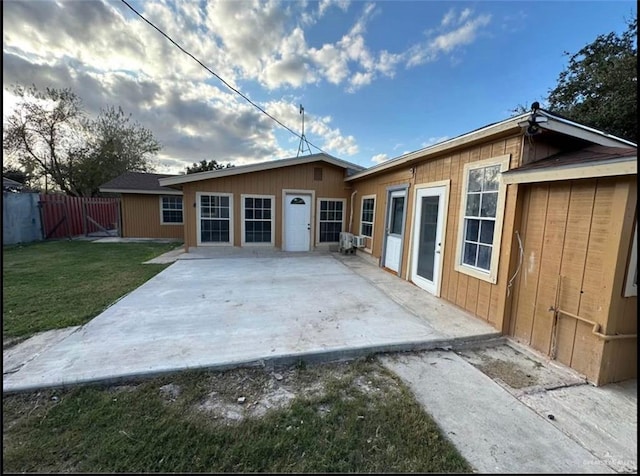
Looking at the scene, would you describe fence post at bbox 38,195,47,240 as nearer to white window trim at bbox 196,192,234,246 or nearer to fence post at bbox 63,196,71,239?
fence post at bbox 63,196,71,239

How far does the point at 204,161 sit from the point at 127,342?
→ 97.9 feet

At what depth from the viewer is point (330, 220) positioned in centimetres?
964

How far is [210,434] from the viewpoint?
6.09 ft

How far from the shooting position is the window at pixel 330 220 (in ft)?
31.2

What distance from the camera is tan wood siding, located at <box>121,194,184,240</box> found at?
476 inches

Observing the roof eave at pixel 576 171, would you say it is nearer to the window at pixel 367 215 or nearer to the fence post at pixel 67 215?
the window at pixel 367 215

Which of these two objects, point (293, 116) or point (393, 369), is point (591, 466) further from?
point (293, 116)

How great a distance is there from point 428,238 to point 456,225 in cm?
90

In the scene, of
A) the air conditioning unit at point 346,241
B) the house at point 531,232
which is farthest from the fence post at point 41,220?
the house at point 531,232

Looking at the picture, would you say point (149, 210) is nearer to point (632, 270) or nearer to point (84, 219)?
point (84, 219)

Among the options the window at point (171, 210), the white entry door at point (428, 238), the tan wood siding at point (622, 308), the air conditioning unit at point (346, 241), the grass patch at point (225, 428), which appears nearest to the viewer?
the grass patch at point (225, 428)

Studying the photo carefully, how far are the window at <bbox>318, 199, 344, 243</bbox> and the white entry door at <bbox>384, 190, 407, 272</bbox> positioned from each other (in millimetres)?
2907

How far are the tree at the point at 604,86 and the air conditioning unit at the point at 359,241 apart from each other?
28.2ft

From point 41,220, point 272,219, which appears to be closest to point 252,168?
point 272,219
